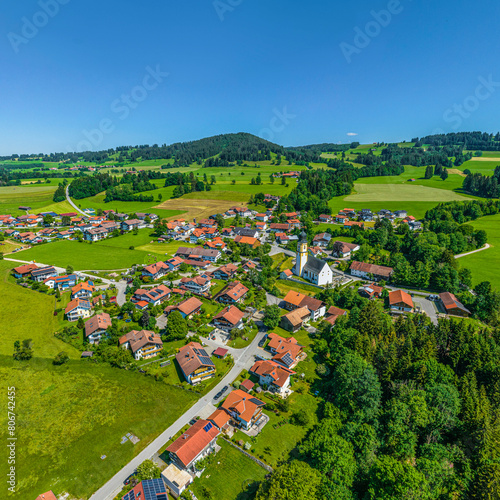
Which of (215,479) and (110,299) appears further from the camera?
(110,299)

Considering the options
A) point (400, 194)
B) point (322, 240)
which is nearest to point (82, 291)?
point (322, 240)

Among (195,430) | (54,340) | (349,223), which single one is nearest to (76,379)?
(54,340)

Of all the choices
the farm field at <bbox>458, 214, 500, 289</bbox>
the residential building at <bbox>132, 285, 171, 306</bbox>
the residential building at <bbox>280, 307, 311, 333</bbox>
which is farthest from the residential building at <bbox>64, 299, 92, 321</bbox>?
the farm field at <bbox>458, 214, 500, 289</bbox>

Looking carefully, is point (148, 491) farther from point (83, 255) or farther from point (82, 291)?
point (83, 255)

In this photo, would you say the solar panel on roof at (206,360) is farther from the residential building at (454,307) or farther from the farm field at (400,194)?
the farm field at (400,194)

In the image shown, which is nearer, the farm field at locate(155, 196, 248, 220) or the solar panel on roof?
the solar panel on roof

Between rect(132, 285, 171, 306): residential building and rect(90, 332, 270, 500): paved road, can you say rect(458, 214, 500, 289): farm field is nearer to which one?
rect(90, 332, 270, 500): paved road

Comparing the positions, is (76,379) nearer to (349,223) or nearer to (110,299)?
(110,299)
